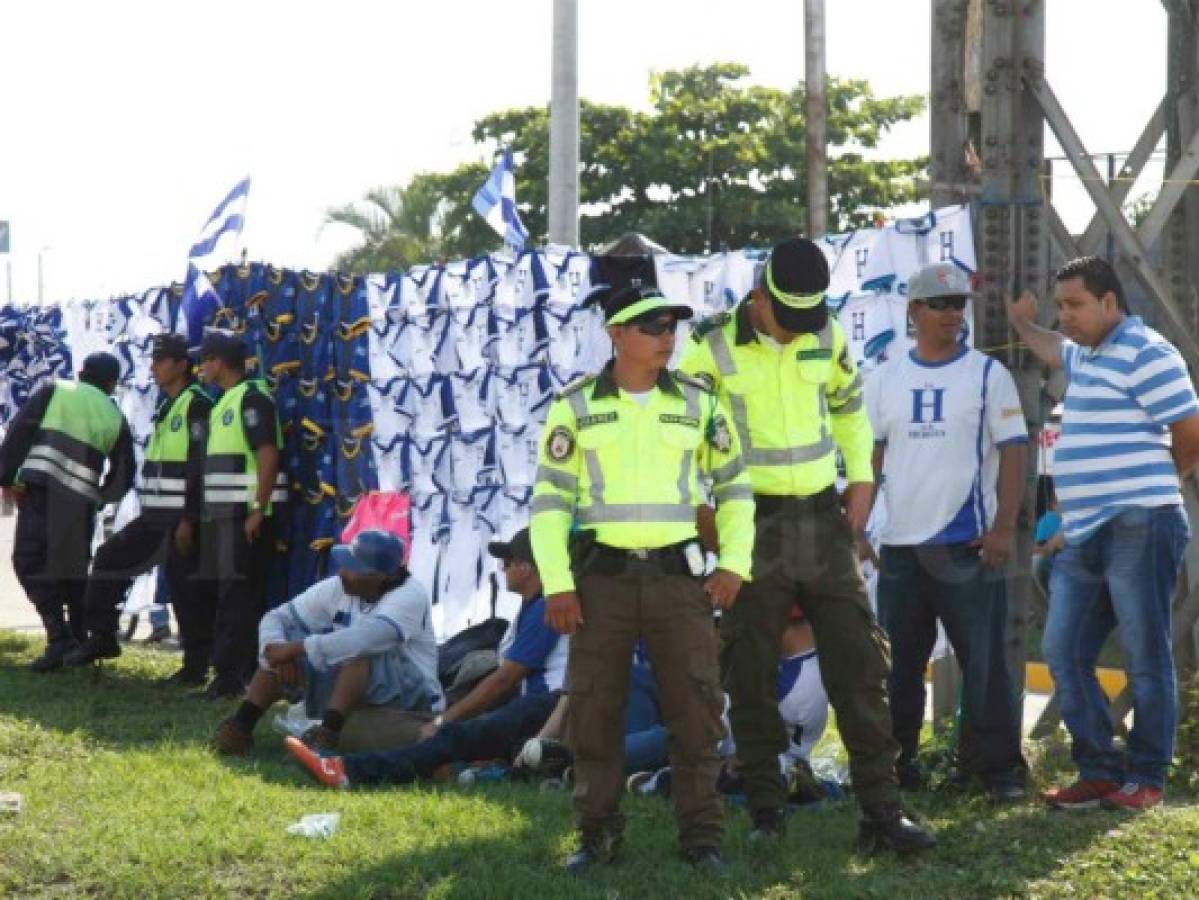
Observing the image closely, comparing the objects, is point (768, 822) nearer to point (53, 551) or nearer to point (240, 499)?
point (240, 499)

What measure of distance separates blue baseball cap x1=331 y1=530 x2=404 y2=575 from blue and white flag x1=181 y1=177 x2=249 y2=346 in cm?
392

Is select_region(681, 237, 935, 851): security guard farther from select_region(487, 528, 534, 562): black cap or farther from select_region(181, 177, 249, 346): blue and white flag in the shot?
select_region(181, 177, 249, 346): blue and white flag

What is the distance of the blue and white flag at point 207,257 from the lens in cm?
1253

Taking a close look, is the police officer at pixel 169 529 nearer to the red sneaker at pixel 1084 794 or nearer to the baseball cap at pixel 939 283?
the baseball cap at pixel 939 283

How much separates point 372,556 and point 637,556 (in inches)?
115

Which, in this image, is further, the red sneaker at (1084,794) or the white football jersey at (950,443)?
the white football jersey at (950,443)

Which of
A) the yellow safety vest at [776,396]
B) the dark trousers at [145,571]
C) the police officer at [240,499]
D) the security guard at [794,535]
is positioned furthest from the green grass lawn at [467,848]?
the dark trousers at [145,571]

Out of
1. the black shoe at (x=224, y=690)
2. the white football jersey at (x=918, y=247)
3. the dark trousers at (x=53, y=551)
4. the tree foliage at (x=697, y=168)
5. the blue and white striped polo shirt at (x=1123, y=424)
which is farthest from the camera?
the tree foliage at (x=697, y=168)

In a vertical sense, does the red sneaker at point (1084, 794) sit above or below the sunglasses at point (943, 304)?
below

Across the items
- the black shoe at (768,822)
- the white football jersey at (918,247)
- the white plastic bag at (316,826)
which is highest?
the white football jersey at (918,247)

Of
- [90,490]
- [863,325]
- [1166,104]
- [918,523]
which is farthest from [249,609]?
[1166,104]

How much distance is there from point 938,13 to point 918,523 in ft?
8.27

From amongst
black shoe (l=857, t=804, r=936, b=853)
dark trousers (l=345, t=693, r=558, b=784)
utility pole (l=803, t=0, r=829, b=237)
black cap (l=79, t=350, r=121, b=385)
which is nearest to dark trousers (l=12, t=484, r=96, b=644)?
black cap (l=79, t=350, r=121, b=385)

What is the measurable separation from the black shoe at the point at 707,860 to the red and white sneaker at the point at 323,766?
1.97 meters
